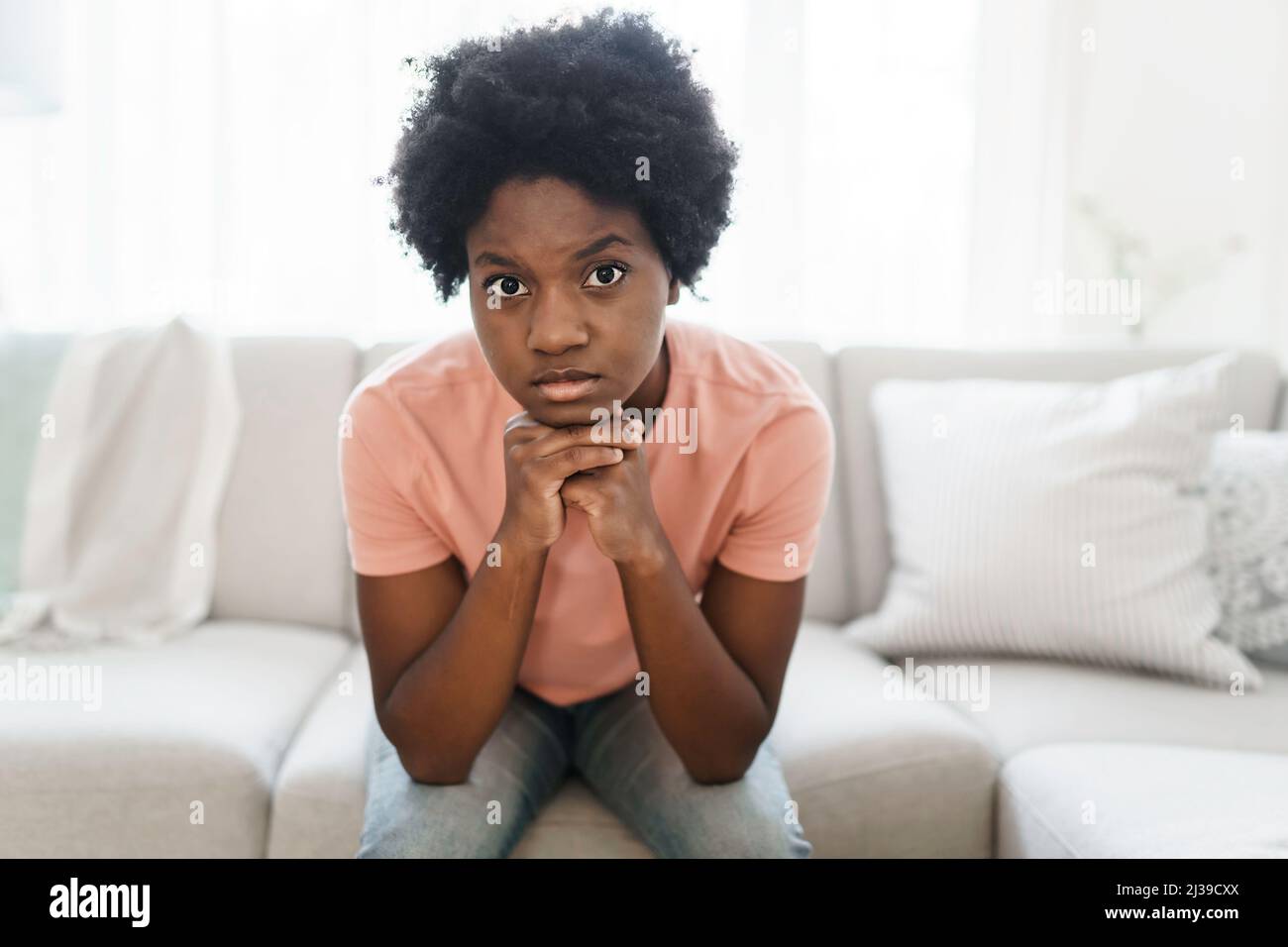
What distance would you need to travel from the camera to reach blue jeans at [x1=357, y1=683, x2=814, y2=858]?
945mm

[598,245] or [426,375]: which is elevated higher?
[598,245]

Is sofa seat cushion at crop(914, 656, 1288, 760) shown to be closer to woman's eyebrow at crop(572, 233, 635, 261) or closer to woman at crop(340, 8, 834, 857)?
woman at crop(340, 8, 834, 857)

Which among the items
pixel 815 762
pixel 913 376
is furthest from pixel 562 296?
pixel 913 376

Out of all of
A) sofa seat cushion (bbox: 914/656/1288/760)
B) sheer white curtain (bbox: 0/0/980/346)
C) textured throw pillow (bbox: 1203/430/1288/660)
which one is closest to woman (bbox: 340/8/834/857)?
sofa seat cushion (bbox: 914/656/1288/760)

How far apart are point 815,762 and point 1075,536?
55 cm

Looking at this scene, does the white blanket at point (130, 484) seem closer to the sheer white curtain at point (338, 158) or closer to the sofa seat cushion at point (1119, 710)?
the sheer white curtain at point (338, 158)

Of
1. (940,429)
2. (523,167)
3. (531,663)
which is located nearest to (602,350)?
(523,167)

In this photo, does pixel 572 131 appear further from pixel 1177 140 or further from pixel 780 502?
pixel 1177 140

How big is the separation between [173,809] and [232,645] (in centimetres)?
39

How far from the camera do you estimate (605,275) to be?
33.9 inches

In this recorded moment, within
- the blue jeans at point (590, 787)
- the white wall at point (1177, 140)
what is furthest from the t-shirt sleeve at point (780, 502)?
the white wall at point (1177, 140)

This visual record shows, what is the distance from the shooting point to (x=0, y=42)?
1.85 meters

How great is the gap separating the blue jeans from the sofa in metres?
0.04
